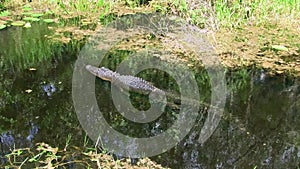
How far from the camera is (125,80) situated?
128 inches

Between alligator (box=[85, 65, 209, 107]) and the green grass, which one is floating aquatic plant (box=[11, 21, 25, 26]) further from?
the green grass

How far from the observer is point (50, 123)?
2.70 m

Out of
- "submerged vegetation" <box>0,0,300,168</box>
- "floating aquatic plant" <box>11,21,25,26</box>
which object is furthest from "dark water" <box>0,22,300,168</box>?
"floating aquatic plant" <box>11,21,25,26</box>

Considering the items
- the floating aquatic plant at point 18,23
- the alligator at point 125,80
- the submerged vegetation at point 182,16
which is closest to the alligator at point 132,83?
the alligator at point 125,80

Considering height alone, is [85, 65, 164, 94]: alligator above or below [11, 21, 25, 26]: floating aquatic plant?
below

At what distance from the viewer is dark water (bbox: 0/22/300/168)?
245 centimetres

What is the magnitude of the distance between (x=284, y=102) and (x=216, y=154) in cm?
101

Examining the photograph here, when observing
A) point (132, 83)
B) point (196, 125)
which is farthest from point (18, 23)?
point (196, 125)

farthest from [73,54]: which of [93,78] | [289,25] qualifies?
[289,25]

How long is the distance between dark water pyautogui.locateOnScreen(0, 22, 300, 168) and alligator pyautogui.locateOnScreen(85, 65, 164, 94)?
8cm

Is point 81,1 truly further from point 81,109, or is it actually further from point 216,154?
point 216,154

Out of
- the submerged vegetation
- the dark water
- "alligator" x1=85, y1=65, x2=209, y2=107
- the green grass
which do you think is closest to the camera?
the dark water

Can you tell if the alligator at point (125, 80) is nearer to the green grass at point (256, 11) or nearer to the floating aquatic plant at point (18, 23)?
the floating aquatic plant at point (18, 23)

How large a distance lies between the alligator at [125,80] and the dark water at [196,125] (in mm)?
79
